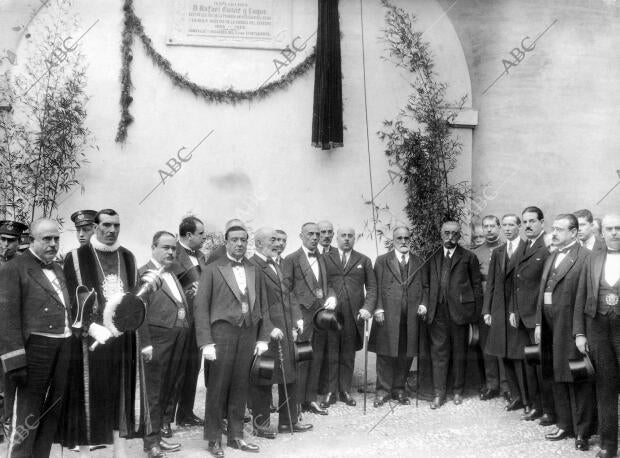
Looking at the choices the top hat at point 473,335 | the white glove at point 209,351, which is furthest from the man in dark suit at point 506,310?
the white glove at point 209,351

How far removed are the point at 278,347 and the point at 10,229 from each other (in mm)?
2557

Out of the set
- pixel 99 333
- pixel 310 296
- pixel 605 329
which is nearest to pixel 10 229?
pixel 99 333

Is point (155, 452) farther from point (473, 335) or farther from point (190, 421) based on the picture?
point (473, 335)

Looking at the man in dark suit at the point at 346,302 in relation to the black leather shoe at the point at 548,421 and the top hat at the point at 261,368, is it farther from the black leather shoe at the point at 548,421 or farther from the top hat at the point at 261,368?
the black leather shoe at the point at 548,421

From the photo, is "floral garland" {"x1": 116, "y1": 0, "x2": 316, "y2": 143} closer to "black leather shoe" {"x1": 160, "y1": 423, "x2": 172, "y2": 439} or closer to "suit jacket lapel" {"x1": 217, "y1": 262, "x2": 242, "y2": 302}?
"suit jacket lapel" {"x1": 217, "y1": 262, "x2": 242, "y2": 302}

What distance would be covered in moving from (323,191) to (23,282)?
464 cm

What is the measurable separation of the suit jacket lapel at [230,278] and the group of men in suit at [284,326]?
2cm

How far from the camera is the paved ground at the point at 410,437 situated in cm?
592

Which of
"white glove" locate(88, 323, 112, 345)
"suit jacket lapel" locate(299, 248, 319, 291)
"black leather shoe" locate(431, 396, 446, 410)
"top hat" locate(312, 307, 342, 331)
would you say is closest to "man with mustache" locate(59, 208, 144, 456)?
"white glove" locate(88, 323, 112, 345)

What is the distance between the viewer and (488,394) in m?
7.71

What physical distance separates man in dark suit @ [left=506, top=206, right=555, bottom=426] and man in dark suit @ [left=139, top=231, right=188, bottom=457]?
313 cm

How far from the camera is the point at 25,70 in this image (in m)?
8.27

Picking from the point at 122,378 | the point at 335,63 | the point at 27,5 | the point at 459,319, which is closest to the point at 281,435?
the point at 122,378

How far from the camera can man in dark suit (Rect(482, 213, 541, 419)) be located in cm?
715
